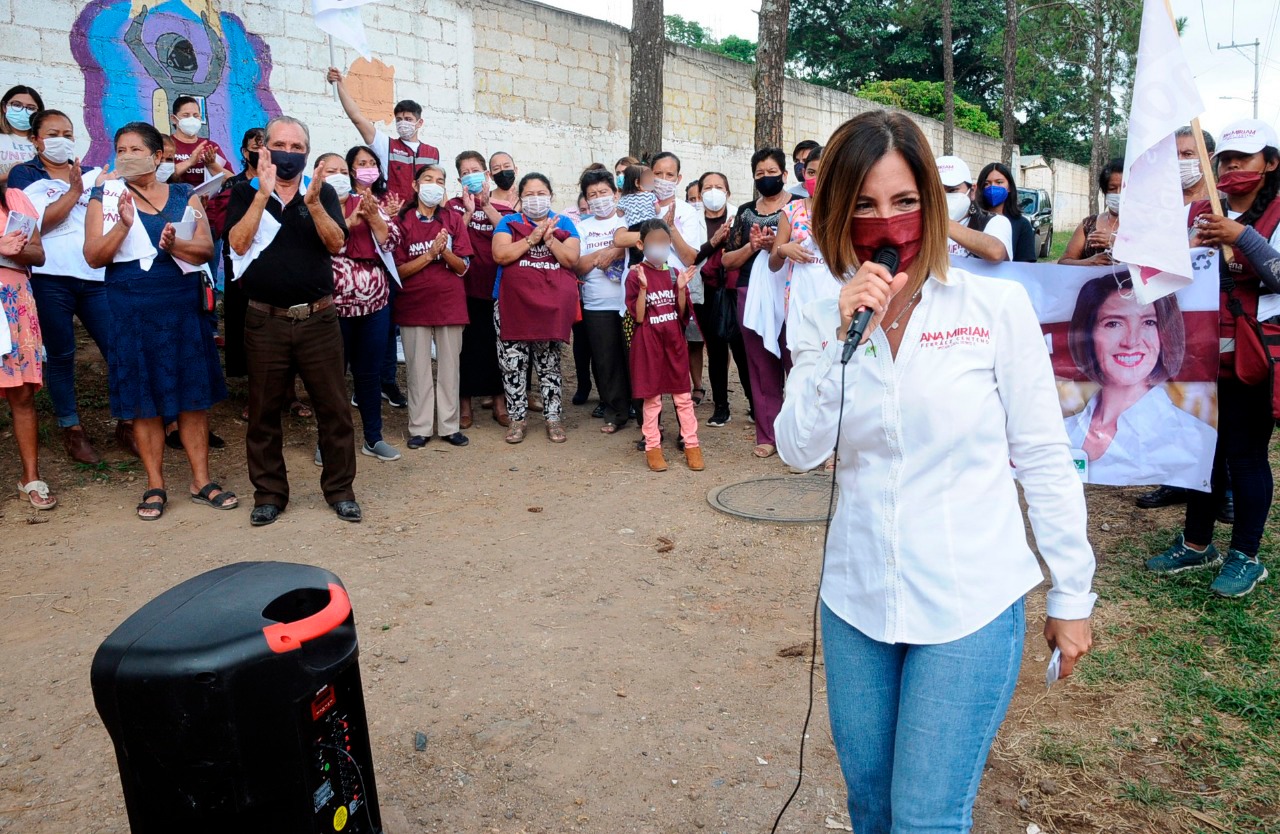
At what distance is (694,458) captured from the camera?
711cm

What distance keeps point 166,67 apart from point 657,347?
5952 millimetres

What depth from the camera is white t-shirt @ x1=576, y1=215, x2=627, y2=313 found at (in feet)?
25.6

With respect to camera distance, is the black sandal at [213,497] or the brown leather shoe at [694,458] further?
the brown leather shoe at [694,458]

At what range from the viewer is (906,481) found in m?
2.03

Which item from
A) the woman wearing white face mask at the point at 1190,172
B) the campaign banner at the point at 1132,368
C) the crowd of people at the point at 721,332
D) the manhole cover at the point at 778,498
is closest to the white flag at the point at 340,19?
the crowd of people at the point at 721,332

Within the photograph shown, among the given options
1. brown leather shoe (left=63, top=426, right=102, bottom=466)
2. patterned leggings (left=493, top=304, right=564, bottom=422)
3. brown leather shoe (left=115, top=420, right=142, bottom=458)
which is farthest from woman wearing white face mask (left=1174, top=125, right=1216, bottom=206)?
brown leather shoe (left=63, top=426, right=102, bottom=466)

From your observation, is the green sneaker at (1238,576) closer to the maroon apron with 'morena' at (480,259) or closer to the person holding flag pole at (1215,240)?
the person holding flag pole at (1215,240)

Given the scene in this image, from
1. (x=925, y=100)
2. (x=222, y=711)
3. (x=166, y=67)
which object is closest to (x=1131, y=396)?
(x=222, y=711)

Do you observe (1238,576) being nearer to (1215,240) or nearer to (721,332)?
(1215,240)

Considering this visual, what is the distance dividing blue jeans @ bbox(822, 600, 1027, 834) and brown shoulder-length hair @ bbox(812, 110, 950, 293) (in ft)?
2.58

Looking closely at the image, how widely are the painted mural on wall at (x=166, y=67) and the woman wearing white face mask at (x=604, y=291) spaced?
432cm

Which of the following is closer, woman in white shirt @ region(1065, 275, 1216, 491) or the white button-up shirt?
the white button-up shirt

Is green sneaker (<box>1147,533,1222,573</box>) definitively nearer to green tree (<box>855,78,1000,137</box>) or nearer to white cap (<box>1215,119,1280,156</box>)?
white cap (<box>1215,119,1280,156</box>)

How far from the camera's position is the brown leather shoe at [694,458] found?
23.2 feet
